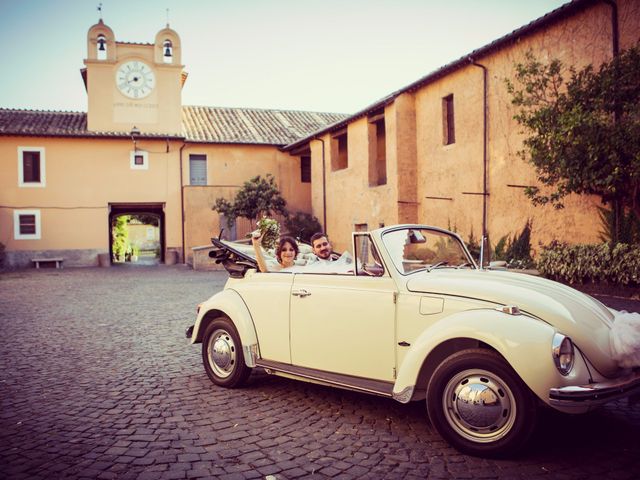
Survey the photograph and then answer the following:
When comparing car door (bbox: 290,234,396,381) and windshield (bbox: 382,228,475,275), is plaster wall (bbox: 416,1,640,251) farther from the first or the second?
car door (bbox: 290,234,396,381)

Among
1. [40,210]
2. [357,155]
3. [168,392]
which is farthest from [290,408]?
[40,210]

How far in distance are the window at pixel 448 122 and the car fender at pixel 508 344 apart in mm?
14105

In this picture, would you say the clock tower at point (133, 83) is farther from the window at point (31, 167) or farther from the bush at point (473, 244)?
the bush at point (473, 244)

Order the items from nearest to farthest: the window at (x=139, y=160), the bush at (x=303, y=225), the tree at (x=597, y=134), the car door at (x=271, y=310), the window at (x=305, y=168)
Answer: the car door at (x=271, y=310), the tree at (x=597, y=134), the bush at (x=303, y=225), the window at (x=139, y=160), the window at (x=305, y=168)

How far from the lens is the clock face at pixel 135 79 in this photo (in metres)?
26.7

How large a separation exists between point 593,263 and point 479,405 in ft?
27.4

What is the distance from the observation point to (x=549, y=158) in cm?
1056

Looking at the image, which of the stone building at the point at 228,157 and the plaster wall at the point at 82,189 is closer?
the stone building at the point at 228,157

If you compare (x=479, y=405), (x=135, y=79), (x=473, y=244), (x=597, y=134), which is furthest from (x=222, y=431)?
(x=135, y=79)

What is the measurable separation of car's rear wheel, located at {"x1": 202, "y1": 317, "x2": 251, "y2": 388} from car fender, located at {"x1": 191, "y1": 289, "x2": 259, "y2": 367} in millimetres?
118

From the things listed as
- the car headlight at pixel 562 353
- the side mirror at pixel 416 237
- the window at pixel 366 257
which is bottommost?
the car headlight at pixel 562 353

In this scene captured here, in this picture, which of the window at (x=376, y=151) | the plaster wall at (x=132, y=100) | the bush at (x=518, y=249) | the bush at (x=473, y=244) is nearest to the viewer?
the bush at (x=518, y=249)

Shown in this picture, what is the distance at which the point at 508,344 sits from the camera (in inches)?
125

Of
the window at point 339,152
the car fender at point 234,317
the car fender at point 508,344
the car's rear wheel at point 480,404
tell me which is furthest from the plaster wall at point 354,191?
the car's rear wheel at point 480,404
